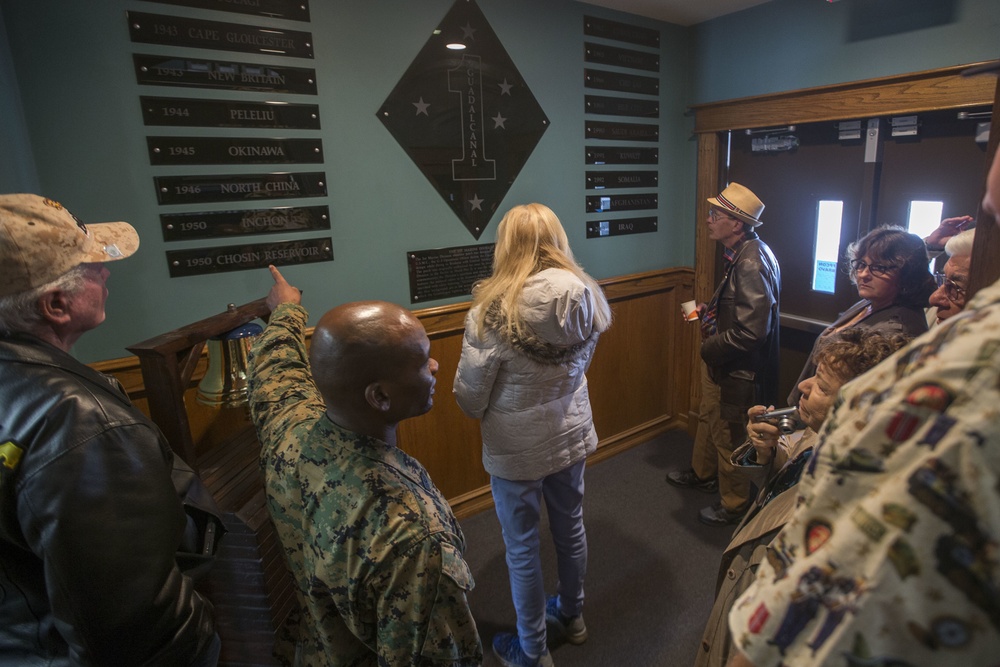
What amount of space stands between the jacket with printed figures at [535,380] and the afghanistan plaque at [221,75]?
1268mm

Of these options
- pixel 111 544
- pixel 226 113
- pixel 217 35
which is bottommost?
pixel 111 544

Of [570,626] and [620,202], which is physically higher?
[620,202]

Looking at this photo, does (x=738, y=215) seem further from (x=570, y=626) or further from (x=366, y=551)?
(x=366, y=551)

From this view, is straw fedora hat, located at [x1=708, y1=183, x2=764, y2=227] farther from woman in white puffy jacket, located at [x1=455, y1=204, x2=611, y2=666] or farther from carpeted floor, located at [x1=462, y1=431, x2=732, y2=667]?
carpeted floor, located at [x1=462, y1=431, x2=732, y2=667]

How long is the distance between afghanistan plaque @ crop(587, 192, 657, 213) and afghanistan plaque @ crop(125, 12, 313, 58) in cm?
173

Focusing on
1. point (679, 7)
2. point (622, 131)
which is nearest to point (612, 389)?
point (622, 131)

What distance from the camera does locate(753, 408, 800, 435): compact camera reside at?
1.32m

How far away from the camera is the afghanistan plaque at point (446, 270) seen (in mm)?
2660

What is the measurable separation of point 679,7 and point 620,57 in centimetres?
41

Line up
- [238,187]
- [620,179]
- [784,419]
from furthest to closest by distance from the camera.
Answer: [620,179] → [238,187] → [784,419]

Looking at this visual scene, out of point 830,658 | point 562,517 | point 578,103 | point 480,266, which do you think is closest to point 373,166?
point 480,266

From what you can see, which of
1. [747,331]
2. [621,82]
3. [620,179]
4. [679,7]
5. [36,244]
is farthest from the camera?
[620,179]

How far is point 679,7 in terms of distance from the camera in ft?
10.2

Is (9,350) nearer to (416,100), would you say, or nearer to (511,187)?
(416,100)
